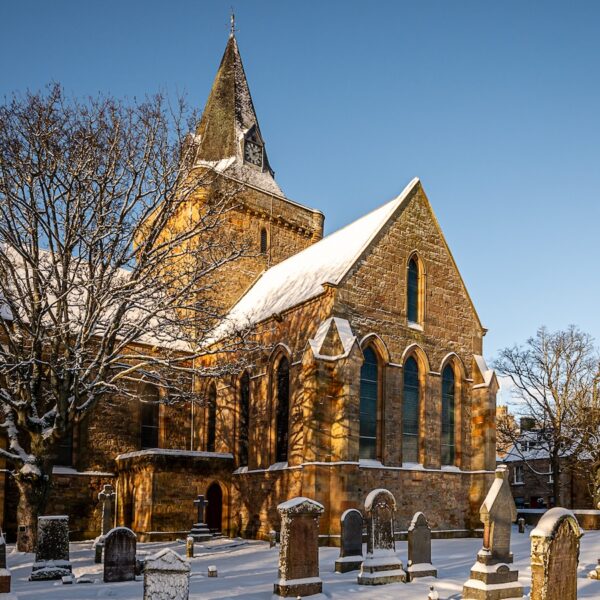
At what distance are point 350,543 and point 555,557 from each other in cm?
558

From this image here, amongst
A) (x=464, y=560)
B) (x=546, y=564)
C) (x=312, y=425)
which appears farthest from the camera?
(x=312, y=425)

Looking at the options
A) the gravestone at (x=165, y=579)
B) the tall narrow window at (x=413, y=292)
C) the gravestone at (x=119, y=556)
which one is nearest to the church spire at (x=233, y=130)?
the tall narrow window at (x=413, y=292)

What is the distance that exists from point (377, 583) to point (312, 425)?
7.06 m

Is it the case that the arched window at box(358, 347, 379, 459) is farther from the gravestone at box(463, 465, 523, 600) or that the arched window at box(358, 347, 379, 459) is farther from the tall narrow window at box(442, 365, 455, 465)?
the gravestone at box(463, 465, 523, 600)

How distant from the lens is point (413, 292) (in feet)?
76.4

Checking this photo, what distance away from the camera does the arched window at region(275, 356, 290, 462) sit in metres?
22.4

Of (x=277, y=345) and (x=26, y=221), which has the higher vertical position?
(x=26, y=221)

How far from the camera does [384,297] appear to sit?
866 inches

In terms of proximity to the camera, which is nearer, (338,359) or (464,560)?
(464,560)

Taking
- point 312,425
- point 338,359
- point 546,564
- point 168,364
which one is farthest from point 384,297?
point 546,564

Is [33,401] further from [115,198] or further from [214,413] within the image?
[214,413]

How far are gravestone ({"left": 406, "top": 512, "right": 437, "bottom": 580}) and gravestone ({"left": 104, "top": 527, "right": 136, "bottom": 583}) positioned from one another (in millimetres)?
5369

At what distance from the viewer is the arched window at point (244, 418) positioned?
81.7 feet


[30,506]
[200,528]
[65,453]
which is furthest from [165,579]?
[65,453]
